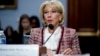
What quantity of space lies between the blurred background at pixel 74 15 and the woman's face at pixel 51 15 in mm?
3646

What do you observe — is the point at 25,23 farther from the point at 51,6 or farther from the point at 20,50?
the point at 20,50

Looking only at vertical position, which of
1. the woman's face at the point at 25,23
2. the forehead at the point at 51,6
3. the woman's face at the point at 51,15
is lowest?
the woman's face at the point at 25,23

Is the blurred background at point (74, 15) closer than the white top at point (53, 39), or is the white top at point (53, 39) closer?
the white top at point (53, 39)

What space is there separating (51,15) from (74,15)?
12.8 ft

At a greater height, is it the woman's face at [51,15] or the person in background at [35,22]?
the woman's face at [51,15]

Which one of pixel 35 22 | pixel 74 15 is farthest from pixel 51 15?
pixel 74 15

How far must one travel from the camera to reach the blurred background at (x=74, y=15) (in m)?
5.59

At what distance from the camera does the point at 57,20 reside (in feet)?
6.07

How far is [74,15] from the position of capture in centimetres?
567

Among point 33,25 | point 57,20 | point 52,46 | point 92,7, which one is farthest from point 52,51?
point 92,7

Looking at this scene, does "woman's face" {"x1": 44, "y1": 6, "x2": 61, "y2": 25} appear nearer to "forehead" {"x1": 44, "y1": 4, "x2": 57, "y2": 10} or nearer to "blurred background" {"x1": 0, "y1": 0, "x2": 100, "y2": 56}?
"forehead" {"x1": 44, "y1": 4, "x2": 57, "y2": 10}

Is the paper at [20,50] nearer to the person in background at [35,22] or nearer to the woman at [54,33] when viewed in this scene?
the woman at [54,33]

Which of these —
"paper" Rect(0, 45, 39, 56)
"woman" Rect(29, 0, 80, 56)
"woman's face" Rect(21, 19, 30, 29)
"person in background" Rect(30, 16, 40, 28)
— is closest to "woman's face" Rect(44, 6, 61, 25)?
"woman" Rect(29, 0, 80, 56)

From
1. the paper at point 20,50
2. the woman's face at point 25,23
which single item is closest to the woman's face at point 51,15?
the paper at point 20,50
